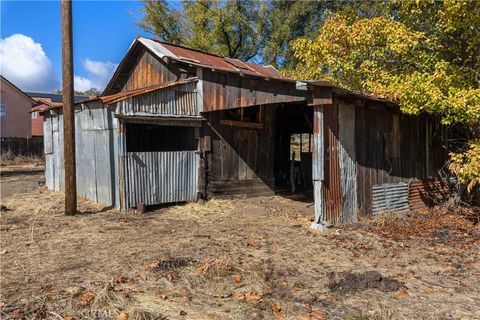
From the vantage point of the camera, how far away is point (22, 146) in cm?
2919

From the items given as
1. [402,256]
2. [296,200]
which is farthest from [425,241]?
[296,200]

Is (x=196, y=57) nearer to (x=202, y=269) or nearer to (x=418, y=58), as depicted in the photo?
(x=418, y=58)

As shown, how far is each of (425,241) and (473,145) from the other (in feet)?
8.74

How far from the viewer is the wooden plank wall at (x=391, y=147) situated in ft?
31.9

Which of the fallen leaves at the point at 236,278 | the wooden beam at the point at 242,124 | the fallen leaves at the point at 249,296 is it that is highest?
the wooden beam at the point at 242,124

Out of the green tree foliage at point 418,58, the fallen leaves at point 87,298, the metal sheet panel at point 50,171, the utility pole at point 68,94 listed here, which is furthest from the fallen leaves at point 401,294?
the metal sheet panel at point 50,171

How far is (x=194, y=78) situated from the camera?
11.9 metres

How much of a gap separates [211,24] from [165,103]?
1715 centimetres

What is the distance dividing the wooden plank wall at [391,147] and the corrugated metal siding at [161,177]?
4.68 meters

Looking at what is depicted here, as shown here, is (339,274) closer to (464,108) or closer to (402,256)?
(402,256)

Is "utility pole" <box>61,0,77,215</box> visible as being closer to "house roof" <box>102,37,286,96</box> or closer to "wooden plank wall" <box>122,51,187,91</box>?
"house roof" <box>102,37,286,96</box>

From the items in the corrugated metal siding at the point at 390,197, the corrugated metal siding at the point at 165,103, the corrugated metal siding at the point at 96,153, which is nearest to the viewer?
the corrugated metal siding at the point at 390,197

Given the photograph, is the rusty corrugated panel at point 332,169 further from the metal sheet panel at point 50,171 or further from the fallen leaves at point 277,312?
the metal sheet panel at point 50,171

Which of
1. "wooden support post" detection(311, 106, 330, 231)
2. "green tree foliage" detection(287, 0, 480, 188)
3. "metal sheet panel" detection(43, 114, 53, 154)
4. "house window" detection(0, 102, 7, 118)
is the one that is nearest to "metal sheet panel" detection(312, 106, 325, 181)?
"wooden support post" detection(311, 106, 330, 231)
